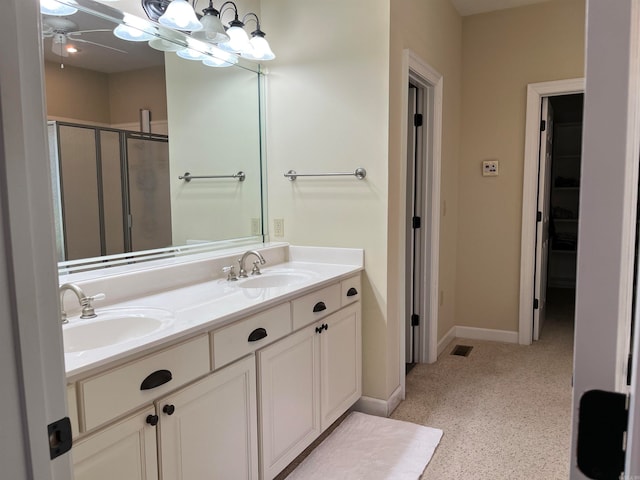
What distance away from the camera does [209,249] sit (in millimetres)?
2561

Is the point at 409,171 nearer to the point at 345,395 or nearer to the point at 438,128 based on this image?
the point at 438,128

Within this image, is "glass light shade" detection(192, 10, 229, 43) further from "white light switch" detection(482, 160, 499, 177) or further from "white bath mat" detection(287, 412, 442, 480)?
"white light switch" detection(482, 160, 499, 177)

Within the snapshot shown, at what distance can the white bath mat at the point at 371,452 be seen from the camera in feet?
7.05

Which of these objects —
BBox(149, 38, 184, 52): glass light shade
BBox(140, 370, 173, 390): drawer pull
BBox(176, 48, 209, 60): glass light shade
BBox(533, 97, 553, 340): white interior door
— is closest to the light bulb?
BBox(176, 48, 209, 60): glass light shade

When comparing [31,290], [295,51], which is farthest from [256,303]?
[295,51]

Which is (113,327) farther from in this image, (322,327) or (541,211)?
(541,211)

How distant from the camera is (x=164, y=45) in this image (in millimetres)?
2250

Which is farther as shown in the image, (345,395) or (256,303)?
(345,395)

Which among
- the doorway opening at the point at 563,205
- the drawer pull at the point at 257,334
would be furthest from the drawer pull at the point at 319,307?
the doorway opening at the point at 563,205

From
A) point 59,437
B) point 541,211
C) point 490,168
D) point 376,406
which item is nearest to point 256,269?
point 376,406

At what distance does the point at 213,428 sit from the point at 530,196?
3.13 m

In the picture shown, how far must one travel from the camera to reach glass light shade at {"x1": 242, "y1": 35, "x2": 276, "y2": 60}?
261cm

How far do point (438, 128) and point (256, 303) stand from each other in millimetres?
2144

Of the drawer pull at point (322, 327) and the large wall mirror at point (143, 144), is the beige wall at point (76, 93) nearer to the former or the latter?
the large wall mirror at point (143, 144)
